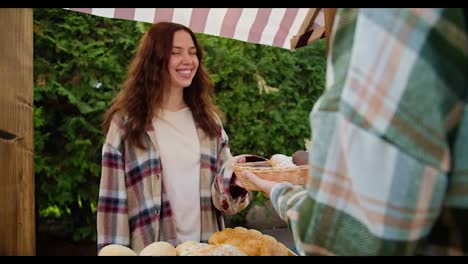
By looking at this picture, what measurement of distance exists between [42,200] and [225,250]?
116 inches

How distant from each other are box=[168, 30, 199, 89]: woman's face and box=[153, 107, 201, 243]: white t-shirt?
21cm

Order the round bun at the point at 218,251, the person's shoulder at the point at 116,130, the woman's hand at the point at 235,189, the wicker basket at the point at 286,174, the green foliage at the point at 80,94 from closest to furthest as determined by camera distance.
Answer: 1. the round bun at the point at 218,251
2. the wicker basket at the point at 286,174
3. the woman's hand at the point at 235,189
4. the person's shoulder at the point at 116,130
5. the green foliage at the point at 80,94

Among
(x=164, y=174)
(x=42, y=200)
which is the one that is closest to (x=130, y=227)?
(x=164, y=174)

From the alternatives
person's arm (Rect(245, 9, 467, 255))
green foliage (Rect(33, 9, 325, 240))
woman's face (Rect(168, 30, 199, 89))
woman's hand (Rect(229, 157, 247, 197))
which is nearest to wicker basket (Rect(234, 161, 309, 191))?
woman's hand (Rect(229, 157, 247, 197))

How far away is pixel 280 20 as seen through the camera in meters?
2.66

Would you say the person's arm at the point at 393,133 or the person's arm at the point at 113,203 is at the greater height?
the person's arm at the point at 393,133

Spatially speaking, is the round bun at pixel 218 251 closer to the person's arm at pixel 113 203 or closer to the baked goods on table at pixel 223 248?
the baked goods on table at pixel 223 248

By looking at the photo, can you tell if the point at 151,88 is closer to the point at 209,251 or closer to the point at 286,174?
the point at 286,174

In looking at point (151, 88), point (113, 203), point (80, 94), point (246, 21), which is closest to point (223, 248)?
point (113, 203)

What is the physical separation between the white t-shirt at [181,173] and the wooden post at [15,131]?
109 centimetres

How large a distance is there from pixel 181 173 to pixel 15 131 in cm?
120

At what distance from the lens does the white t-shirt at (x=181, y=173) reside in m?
2.46

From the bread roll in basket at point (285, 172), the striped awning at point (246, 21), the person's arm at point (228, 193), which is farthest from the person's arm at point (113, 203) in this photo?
the bread roll in basket at point (285, 172)
